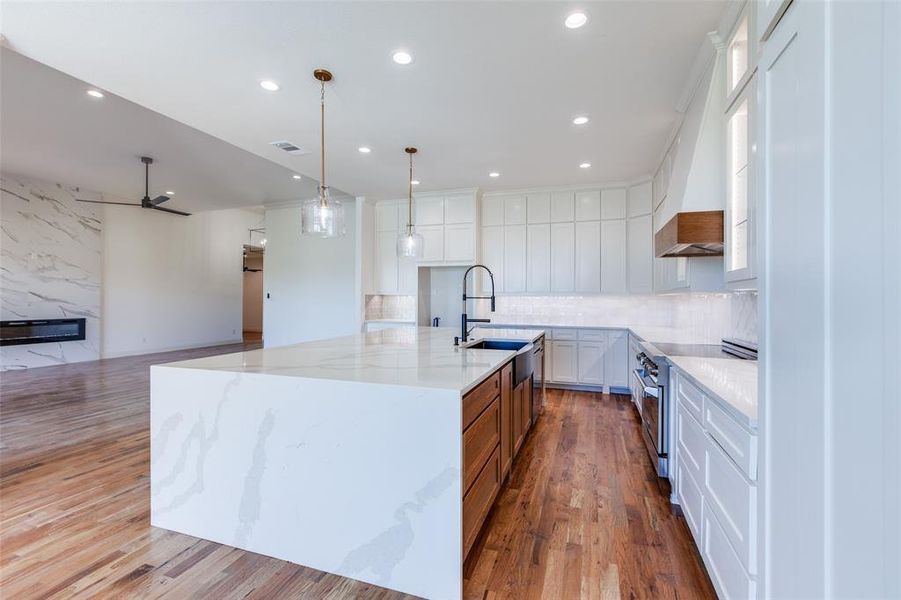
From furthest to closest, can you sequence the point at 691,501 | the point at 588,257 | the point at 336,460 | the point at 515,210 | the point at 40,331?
the point at 40,331 → the point at 515,210 → the point at 588,257 → the point at 691,501 → the point at 336,460

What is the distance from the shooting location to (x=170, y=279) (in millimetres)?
8531

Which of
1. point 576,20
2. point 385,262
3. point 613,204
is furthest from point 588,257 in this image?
point 576,20

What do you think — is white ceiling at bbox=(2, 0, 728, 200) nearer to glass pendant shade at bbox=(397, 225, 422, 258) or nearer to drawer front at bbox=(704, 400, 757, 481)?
glass pendant shade at bbox=(397, 225, 422, 258)

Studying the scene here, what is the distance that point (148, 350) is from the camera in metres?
8.22

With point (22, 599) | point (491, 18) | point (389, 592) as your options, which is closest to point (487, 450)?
point (389, 592)

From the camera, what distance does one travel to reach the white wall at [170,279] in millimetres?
7633

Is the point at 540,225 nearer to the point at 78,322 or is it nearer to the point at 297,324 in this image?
the point at 297,324

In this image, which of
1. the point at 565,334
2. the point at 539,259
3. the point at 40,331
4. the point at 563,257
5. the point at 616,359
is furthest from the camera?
the point at 40,331

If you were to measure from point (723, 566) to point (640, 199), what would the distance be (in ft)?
14.6

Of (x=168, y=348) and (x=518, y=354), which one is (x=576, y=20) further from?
(x=168, y=348)

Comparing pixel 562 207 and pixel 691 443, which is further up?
pixel 562 207

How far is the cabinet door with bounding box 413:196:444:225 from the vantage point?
5.83 m

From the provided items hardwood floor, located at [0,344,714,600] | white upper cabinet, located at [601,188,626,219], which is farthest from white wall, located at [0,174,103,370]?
white upper cabinet, located at [601,188,626,219]

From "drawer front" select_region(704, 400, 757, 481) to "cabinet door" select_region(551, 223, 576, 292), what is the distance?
12.4 ft
